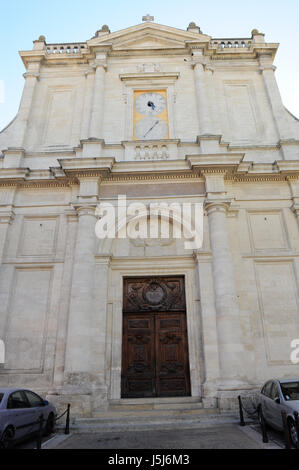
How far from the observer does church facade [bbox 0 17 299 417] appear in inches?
408

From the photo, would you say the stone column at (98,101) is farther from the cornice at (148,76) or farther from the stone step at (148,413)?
the stone step at (148,413)

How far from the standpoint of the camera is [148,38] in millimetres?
16875

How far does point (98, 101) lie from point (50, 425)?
12.1m

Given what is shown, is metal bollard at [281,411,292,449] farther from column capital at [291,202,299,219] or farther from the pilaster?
column capital at [291,202,299,219]

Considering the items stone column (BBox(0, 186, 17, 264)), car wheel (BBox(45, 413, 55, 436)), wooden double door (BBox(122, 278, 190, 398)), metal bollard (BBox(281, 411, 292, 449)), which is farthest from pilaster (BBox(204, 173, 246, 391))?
stone column (BBox(0, 186, 17, 264))

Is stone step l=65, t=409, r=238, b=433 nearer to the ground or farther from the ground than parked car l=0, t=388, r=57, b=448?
nearer to the ground

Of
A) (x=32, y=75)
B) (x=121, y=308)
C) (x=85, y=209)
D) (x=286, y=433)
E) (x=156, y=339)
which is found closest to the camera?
(x=286, y=433)

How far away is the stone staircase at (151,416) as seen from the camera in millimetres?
7996

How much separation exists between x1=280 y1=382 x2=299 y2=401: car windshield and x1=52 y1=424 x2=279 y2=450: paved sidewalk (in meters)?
0.91

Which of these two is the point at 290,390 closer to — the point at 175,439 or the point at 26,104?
the point at 175,439

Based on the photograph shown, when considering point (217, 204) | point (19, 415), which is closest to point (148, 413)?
point (19, 415)

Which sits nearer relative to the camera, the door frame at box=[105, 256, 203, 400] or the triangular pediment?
the door frame at box=[105, 256, 203, 400]

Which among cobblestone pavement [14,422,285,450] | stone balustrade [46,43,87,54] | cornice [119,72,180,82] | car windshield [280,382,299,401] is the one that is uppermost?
stone balustrade [46,43,87,54]

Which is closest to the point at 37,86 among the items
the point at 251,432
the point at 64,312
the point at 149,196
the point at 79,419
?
the point at 149,196
